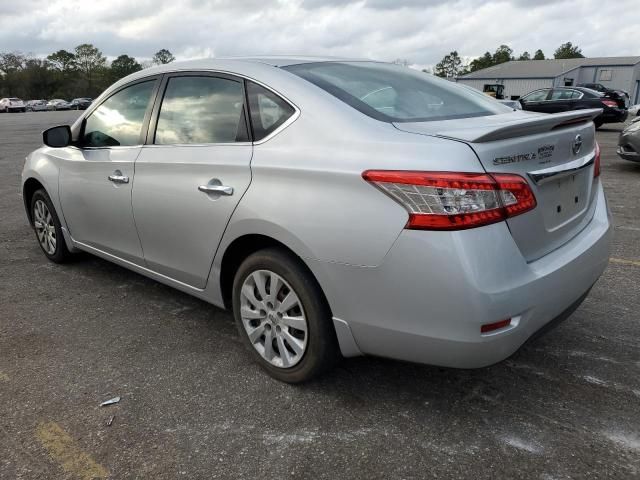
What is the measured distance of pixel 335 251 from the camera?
7.55ft

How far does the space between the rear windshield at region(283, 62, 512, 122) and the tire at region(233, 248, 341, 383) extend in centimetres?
84

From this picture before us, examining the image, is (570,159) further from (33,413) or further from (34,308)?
(34,308)

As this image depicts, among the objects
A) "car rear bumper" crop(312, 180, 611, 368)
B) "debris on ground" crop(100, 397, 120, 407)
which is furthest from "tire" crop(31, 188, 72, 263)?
"car rear bumper" crop(312, 180, 611, 368)

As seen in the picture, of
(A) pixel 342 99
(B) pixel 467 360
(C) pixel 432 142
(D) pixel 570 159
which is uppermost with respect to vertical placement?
(A) pixel 342 99

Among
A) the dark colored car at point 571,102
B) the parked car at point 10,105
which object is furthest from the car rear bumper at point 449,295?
the parked car at point 10,105

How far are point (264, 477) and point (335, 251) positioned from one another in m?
0.96

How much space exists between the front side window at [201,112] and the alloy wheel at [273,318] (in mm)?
787

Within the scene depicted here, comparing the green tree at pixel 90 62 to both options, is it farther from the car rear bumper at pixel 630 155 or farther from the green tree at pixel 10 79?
the car rear bumper at pixel 630 155

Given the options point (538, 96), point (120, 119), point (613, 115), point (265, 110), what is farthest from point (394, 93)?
point (613, 115)

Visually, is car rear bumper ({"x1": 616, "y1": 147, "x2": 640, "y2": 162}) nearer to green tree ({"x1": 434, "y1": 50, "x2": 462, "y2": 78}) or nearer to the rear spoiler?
the rear spoiler

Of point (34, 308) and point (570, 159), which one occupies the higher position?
point (570, 159)

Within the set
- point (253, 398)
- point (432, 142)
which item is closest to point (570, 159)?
point (432, 142)

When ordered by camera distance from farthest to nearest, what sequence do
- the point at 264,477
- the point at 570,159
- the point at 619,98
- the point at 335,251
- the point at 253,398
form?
the point at 619,98
the point at 253,398
the point at 570,159
the point at 335,251
the point at 264,477

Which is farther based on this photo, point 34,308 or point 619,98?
point 619,98
